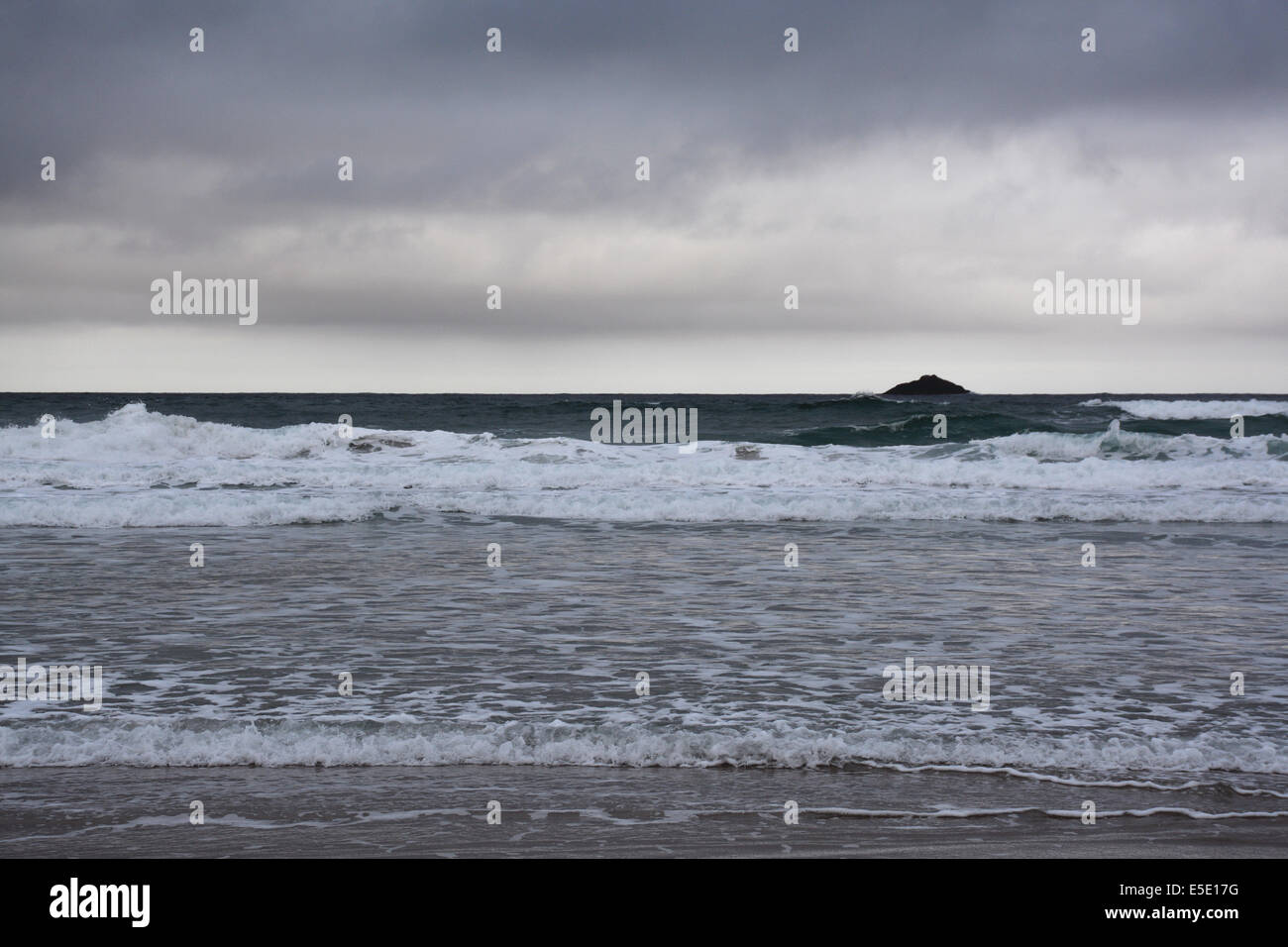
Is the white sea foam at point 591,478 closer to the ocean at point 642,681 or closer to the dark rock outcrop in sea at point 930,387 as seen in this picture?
the ocean at point 642,681

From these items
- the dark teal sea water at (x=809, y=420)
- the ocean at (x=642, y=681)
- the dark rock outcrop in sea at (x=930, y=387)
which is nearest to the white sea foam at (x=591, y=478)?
the ocean at (x=642, y=681)

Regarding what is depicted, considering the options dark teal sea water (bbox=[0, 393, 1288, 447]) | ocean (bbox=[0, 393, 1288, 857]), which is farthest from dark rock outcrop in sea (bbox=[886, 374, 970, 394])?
ocean (bbox=[0, 393, 1288, 857])

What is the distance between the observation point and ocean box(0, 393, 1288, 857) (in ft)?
15.0

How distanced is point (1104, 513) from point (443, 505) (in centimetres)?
1201

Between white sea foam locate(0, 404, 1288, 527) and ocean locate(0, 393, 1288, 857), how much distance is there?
0.97ft

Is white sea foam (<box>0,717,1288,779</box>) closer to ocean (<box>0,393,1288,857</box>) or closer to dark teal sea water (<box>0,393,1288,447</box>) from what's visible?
ocean (<box>0,393,1288,857</box>)

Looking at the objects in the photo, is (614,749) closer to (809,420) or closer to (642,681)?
(642,681)

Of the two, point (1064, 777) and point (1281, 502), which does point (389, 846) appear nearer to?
point (1064, 777)

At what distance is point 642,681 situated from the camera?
270 inches

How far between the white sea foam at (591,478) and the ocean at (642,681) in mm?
295

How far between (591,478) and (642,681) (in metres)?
17.0

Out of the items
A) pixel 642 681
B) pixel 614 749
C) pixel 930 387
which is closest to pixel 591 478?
pixel 642 681
